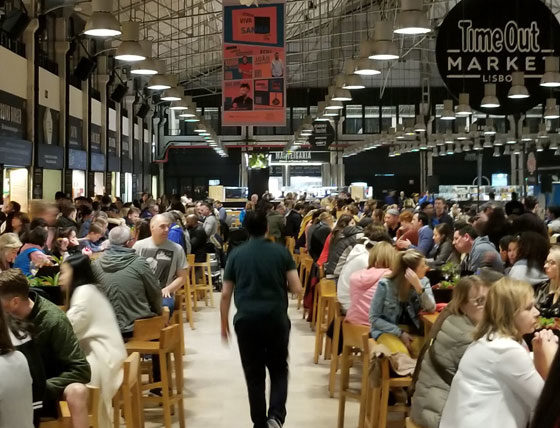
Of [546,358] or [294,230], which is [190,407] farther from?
[294,230]

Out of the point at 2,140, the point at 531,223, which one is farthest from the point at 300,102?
the point at 531,223

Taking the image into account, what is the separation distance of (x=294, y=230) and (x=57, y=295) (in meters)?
12.2

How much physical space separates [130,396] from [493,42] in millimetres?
5482

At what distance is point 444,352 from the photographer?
511cm

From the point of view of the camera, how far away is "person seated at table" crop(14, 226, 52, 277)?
9289mm

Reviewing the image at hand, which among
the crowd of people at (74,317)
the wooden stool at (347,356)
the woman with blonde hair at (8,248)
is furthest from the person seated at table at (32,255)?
the wooden stool at (347,356)

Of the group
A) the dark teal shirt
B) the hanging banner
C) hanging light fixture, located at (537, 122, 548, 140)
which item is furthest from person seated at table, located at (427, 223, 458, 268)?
hanging light fixture, located at (537, 122, 548, 140)

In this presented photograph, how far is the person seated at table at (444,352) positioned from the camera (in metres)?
5.04

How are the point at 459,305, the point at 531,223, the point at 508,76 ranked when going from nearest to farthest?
1. the point at 459,305
2. the point at 508,76
3. the point at 531,223

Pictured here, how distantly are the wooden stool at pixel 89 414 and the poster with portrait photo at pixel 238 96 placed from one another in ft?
39.3

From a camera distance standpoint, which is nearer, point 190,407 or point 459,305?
point 459,305

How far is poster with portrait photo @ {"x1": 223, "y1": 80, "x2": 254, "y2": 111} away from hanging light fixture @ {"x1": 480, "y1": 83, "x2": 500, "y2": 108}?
7.70 meters

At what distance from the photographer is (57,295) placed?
8.22 meters

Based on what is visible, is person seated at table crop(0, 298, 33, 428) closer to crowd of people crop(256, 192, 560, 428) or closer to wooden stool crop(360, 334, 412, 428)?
crowd of people crop(256, 192, 560, 428)
